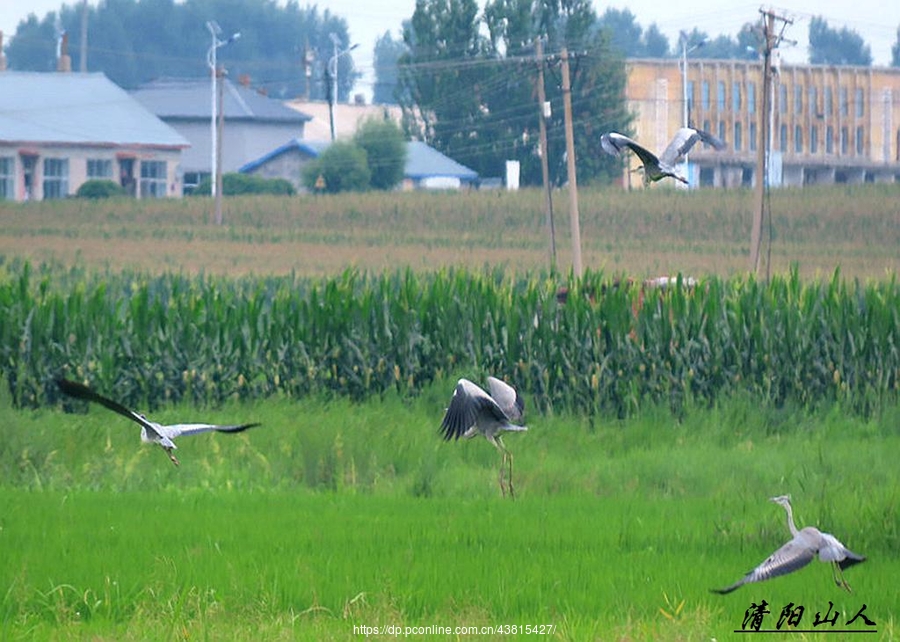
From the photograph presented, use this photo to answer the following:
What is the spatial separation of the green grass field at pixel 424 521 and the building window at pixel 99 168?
58.2 meters

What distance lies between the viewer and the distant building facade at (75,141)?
75250 millimetres

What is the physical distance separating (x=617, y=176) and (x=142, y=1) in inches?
2572

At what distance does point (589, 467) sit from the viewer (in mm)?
15805

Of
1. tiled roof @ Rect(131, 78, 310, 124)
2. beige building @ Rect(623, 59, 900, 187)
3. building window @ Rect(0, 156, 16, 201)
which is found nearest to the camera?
building window @ Rect(0, 156, 16, 201)

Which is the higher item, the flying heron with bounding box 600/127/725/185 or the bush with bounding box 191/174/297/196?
the bush with bounding box 191/174/297/196

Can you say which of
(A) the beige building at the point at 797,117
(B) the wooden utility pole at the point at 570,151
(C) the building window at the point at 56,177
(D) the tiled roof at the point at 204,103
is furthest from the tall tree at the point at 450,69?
(B) the wooden utility pole at the point at 570,151

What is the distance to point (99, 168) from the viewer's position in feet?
257

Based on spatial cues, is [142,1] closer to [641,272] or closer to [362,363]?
[641,272]

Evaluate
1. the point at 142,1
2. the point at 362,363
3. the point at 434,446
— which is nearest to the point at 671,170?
the point at 434,446

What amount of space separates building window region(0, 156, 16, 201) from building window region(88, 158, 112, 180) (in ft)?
12.1

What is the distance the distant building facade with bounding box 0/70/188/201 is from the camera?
75250 millimetres

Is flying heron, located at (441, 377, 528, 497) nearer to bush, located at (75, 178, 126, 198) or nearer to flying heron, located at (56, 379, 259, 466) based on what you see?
flying heron, located at (56, 379, 259, 466)

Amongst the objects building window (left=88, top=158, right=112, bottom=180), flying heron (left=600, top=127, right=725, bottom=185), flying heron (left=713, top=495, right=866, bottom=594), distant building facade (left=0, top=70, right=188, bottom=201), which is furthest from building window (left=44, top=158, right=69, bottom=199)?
flying heron (left=713, top=495, right=866, bottom=594)

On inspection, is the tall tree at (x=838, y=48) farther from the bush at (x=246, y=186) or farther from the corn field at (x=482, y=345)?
the corn field at (x=482, y=345)
